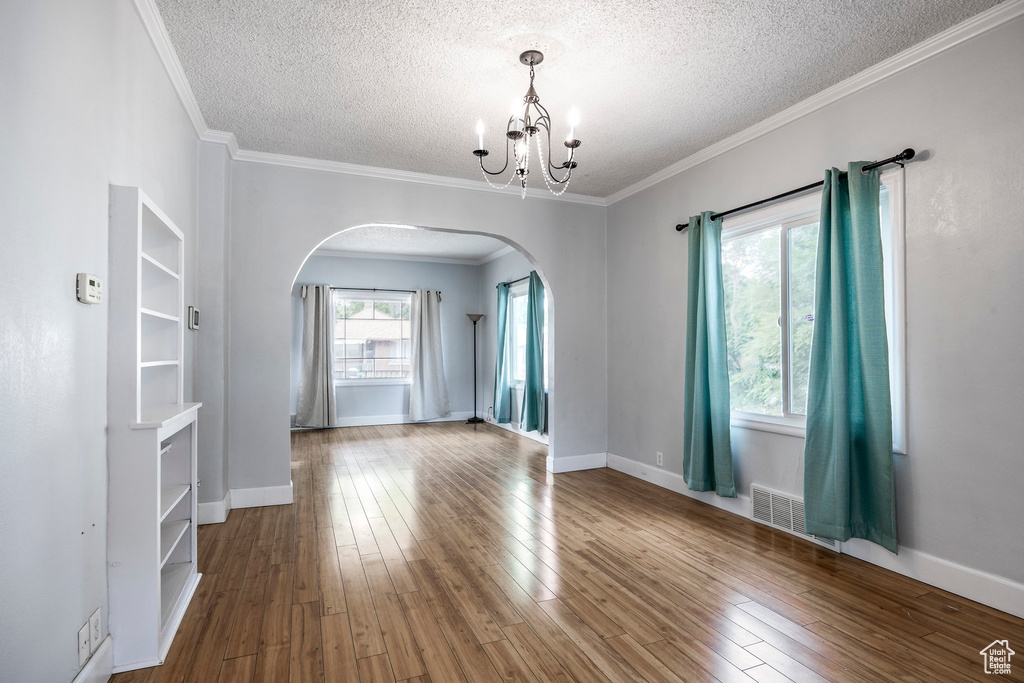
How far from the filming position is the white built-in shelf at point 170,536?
2.26 metres

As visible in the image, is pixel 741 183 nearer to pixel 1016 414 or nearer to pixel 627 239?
pixel 627 239

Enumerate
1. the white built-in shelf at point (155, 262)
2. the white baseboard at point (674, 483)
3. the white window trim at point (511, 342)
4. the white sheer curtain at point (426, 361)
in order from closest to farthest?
the white built-in shelf at point (155, 262) < the white baseboard at point (674, 483) < the white window trim at point (511, 342) < the white sheer curtain at point (426, 361)

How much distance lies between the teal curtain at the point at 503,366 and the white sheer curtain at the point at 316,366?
8.01 ft

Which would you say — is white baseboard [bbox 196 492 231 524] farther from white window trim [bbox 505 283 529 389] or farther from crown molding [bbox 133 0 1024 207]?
white window trim [bbox 505 283 529 389]

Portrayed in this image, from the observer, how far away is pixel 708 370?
390 centimetres

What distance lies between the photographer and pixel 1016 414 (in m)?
2.36

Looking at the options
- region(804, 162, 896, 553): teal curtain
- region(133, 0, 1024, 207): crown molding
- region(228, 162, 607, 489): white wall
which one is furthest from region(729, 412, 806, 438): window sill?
region(133, 0, 1024, 207): crown molding

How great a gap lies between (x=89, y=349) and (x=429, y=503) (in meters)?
2.68

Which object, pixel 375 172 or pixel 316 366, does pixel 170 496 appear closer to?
pixel 375 172

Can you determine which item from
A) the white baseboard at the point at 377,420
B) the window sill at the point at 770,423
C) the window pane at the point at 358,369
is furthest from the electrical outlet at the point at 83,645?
the window pane at the point at 358,369

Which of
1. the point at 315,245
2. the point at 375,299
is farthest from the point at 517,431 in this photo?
the point at 315,245

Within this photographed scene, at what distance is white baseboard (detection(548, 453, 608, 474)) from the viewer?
5.09m

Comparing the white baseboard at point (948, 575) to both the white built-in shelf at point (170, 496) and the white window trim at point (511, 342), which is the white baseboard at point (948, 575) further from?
the white window trim at point (511, 342)

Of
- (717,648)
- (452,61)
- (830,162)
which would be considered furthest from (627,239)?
(717,648)
